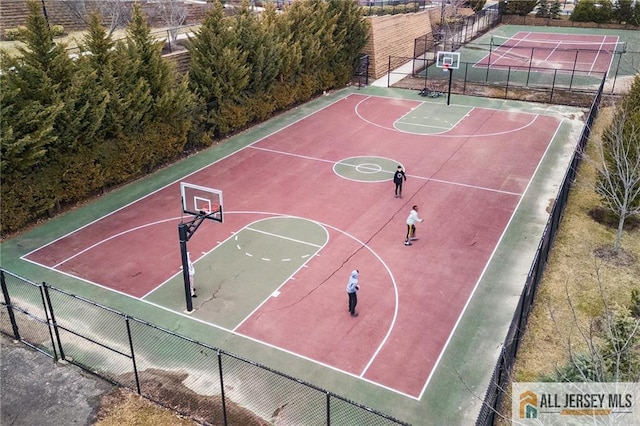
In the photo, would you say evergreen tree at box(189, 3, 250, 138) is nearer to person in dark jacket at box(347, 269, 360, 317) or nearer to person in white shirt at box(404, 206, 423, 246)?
person in white shirt at box(404, 206, 423, 246)

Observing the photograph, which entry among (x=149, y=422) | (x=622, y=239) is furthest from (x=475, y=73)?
(x=149, y=422)

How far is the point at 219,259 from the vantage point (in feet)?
56.7

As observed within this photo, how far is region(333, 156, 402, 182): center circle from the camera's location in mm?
23297

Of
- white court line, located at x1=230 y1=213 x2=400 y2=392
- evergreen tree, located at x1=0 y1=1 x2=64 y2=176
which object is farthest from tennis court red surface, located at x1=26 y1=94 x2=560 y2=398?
evergreen tree, located at x1=0 y1=1 x2=64 y2=176

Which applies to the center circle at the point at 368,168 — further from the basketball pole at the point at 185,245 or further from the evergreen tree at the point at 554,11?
the evergreen tree at the point at 554,11

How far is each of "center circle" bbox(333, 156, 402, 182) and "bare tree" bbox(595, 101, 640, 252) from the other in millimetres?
8166

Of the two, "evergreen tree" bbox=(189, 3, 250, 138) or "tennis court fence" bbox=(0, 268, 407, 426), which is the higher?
"evergreen tree" bbox=(189, 3, 250, 138)

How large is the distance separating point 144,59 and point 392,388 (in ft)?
55.1

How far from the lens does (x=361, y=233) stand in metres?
18.7

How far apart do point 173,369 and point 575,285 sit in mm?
11217

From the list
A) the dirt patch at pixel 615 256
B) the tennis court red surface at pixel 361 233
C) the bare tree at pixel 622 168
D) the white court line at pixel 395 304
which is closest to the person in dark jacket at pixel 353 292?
the tennis court red surface at pixel 361 233

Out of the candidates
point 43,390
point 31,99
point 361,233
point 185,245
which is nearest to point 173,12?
point 31,99

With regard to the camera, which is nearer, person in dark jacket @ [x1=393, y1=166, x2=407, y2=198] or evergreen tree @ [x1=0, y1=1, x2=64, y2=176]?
evergreen tree @ [x1=0, y1=1, x2=64, y2=176]

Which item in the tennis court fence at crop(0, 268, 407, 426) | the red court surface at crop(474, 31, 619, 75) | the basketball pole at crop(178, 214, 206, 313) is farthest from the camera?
the red court surface at crop(474, 31, 619, 75)
